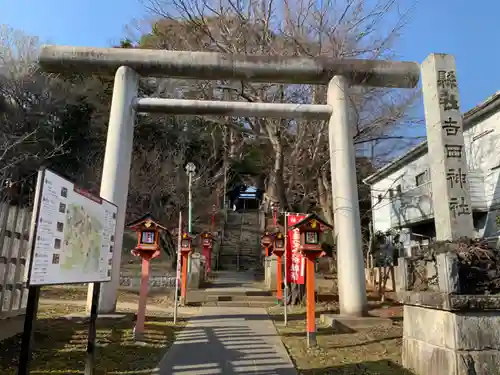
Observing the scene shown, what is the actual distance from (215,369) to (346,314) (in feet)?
13.8

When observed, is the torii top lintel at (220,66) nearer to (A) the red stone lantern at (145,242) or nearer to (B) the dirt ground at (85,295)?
(A) the red stone lantern at (145,242)

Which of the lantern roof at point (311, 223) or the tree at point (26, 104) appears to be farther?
the tree at point (26, 104)

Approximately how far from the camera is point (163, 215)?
2192 cm

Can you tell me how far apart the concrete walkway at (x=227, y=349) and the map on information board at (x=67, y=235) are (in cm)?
172

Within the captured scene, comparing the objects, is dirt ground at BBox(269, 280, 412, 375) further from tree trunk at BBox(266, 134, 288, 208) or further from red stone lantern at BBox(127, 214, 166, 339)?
tree trunk at BBox(266, 134, 288, 208)

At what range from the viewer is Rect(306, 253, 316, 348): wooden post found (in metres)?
6.47

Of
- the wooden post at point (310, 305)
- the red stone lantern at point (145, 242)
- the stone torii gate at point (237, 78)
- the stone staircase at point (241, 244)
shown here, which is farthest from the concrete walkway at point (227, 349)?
the stone staircase at point (241, 244)

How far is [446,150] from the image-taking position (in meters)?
5.93

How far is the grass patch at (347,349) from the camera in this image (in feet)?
17.1

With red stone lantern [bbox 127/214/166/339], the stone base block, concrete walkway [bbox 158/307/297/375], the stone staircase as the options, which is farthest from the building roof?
red stone lantern [bbox 127/214/166/339]

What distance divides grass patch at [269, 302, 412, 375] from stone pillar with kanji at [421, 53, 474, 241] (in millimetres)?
1954

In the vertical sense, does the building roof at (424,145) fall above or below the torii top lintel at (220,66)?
above

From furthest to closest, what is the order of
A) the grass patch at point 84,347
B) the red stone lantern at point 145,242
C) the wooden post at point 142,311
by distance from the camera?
the red stone lantern at point 145,242, the wooden post at point 142,311, the grass patch at point 84,347

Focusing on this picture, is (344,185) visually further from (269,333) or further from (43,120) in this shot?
(43,120)
